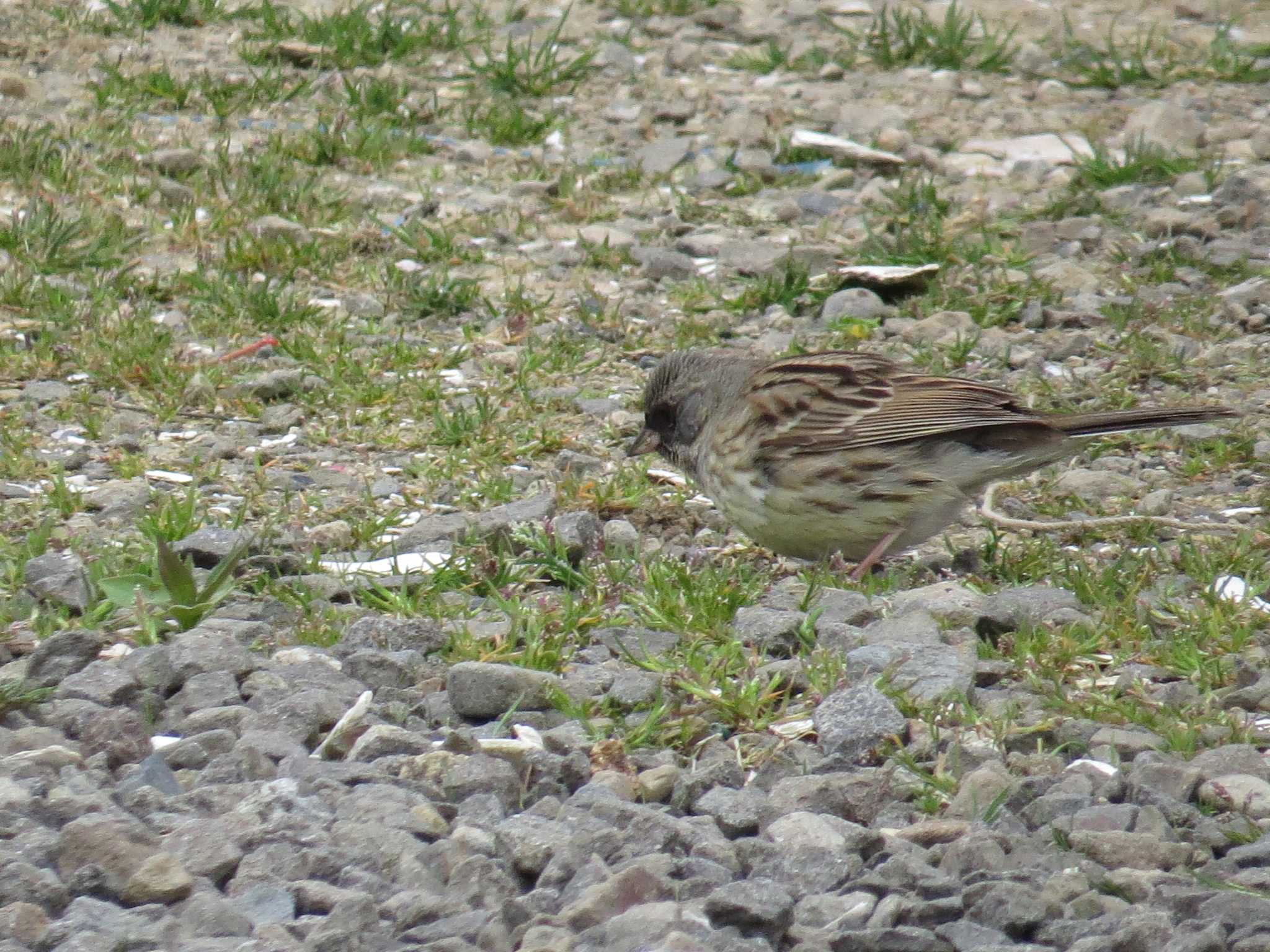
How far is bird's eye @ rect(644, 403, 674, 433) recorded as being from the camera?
6.52m

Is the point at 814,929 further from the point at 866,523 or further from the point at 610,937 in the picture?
the point at 866,523

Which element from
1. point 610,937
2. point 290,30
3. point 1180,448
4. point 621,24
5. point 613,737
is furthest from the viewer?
point 621,24

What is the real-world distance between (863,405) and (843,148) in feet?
13.6

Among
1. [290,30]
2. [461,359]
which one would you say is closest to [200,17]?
[290,30]

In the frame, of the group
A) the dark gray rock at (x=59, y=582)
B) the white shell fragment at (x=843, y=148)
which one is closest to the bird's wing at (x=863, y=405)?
the dark gray rock at (x=59, y=582)

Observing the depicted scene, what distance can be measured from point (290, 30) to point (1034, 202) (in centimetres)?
433

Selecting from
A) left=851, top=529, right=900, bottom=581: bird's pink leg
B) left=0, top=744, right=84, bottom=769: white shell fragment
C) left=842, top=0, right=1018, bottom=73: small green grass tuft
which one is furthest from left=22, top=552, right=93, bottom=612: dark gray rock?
left=842, top=0, right=1018, bottom=73: small green grass tuft

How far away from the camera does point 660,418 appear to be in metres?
6.57

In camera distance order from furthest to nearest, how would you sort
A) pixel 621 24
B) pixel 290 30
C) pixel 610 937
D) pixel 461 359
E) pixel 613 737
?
1. pixel 621 24
2. pixel 290 30
3. pixel 461 359
4. pixel 613 737
5. pixel 610 937

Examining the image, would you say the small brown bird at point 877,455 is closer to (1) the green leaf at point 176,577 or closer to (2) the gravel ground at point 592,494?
(2) the gravel ground at point 592,494

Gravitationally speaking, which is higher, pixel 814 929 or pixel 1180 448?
pixel 814 929

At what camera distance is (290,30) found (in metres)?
10.8

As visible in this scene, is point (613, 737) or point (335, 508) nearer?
point (613, 737)

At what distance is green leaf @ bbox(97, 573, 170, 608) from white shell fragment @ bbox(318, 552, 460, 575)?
1.96ft
